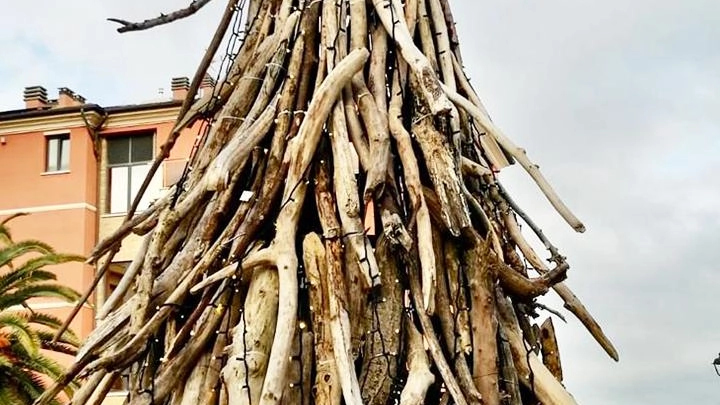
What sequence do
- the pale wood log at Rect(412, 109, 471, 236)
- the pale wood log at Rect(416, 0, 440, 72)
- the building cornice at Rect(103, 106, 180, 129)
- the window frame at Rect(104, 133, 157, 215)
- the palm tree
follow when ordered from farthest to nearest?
1. the window frame at Rect(104, 133, 157, 215)
2. the building cornice at Rect(103, 106, 180, 129)
3. the palm tree
4. the pale wood log at Rect(416, 0, 440, 72)
5. the pale wood log at Rect(412, 109, 471, 236)

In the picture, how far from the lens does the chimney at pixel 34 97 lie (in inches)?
1067

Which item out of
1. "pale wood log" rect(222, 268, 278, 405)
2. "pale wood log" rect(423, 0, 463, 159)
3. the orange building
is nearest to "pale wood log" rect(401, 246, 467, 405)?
"pale wood log" rect(222, 268, 278, 405)

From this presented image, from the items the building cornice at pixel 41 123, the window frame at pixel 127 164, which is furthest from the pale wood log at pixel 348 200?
the building cornice at pixel 41 123

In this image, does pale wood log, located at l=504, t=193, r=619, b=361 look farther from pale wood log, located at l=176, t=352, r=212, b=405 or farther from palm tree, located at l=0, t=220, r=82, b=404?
palm tree, located at l=0, t=220, r=82, b=404

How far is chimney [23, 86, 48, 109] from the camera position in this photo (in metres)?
27.1

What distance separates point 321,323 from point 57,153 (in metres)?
23.1

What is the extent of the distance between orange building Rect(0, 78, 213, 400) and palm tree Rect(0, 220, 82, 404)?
244 inches

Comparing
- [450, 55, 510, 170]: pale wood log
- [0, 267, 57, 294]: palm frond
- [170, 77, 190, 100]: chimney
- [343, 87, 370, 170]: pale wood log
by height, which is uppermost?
[170, 77, 190, 100]: chimney

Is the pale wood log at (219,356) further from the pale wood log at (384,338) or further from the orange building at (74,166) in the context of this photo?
the orange building at (74,166)

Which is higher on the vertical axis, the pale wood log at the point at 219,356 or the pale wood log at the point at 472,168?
the pale wood log at the point at 472,168

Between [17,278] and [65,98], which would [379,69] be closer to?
[17,278]

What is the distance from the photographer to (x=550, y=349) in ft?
14.3

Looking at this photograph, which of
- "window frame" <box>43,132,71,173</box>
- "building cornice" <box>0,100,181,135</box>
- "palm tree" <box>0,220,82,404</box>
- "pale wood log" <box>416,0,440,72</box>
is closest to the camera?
"pale wood log" <box>416,0,440,72</box>

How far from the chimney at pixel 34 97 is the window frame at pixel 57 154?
5.07 feet
